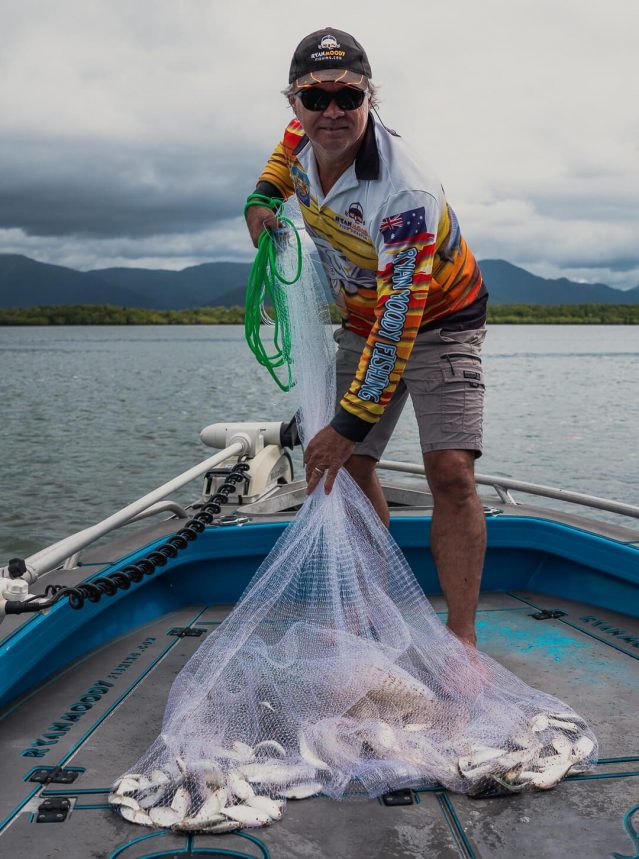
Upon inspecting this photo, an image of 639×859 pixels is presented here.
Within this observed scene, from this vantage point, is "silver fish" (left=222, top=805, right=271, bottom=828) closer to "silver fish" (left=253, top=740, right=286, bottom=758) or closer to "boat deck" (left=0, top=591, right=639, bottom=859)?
"boat deck" (left=0, top=591, right=639, bottom=859)

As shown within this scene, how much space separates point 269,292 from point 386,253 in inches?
32.5

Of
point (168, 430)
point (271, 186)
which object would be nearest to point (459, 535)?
point (271, 186)

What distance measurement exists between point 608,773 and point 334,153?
1.99 m

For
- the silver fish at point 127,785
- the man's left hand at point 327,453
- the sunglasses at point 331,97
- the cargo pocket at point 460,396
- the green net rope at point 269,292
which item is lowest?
the silver fish at point 127,785

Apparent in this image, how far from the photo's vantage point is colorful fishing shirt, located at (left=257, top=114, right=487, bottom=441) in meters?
2.53

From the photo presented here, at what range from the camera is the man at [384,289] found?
2.55 meters

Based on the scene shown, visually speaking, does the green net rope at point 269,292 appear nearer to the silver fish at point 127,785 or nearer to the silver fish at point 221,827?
the silver fish at point 127,785

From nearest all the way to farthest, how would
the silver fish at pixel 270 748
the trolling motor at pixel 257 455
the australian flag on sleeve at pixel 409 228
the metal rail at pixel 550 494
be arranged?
the silver fish at pixel 270 748
the australian flag on sleeve at pixel 409 228
the metal rail at pixel 550 494
the trolling motor at pixel 257 455

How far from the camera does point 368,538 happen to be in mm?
2891

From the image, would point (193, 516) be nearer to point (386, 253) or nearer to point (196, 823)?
point (386, 253)

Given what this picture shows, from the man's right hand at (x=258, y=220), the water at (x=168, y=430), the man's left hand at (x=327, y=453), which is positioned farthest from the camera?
the water at (x=168, y=430)

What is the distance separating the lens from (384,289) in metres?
2.56

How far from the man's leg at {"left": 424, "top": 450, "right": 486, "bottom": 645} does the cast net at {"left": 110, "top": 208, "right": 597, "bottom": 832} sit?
0.45 ft

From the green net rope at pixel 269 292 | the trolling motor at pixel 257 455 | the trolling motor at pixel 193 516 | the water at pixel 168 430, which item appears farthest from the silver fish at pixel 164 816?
the water at pixel 168 430
